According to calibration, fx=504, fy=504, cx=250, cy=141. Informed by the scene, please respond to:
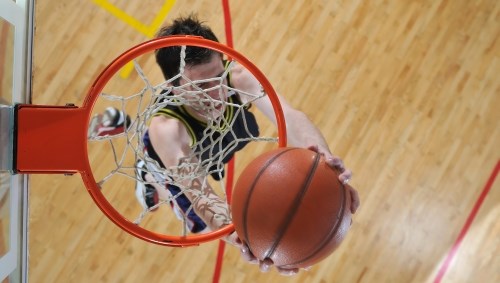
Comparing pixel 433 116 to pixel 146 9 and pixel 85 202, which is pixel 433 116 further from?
pixel 85 202

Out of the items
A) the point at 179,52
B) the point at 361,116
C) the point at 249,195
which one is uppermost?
the point at 361,116

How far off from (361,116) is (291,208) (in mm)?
1963

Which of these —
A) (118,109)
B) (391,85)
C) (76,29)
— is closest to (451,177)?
(391,85)

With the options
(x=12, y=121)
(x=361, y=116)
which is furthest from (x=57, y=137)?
(x=361, y=116)

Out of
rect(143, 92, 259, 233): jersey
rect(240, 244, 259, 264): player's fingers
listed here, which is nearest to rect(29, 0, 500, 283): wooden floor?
rect(143, 92, 259, 233): jersey

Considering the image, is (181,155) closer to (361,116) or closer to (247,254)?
(247,254)

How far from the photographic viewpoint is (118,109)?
108 inches

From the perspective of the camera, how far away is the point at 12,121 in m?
1.45

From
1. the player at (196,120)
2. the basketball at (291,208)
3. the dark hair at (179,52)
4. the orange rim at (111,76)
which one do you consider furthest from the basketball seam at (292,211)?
the dark hair at (179,52)

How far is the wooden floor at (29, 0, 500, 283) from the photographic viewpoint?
8.98 feet

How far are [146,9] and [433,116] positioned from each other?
1.86m

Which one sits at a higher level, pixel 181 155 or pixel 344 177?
pixel 344 177

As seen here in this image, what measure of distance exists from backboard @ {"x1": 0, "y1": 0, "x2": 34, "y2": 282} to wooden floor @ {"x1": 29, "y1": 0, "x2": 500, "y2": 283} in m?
1.14

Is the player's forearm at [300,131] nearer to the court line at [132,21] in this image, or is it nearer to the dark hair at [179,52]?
the dark hair at [179,52]
